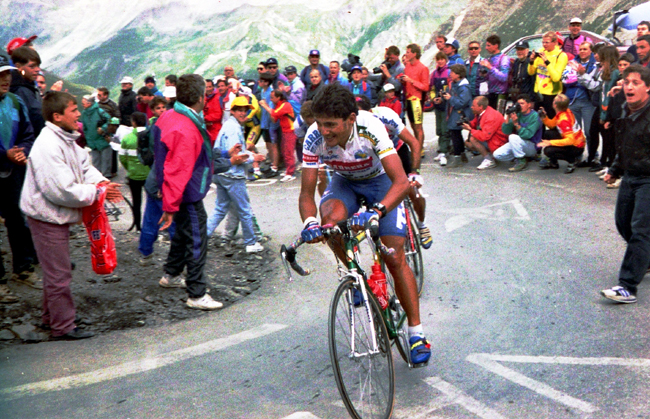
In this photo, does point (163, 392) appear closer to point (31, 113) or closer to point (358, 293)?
point (358, 293)

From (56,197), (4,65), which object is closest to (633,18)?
(4,65)

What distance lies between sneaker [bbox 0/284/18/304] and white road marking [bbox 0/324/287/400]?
1.83 metres

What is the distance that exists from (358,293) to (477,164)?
9323mm

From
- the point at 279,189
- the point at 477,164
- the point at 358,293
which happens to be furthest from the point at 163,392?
the point at 477,164

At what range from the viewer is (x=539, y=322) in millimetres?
5484

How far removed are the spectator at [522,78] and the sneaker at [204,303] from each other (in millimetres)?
8219

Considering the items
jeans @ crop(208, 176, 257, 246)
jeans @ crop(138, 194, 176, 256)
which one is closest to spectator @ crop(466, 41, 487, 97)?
jeans @ crop(208, 176, 257, 246)

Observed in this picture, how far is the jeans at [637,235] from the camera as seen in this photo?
574 centimetres

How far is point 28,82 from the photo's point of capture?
727cm

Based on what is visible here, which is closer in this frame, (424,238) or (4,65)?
(4,65)

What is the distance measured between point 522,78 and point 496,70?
548 millimetres

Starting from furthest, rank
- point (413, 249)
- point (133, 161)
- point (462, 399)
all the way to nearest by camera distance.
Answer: point (133, 161) < point (413, 249) < point (462, 399)

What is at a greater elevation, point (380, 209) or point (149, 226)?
point (380, 209)

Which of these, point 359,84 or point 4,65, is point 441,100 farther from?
point 4,65
